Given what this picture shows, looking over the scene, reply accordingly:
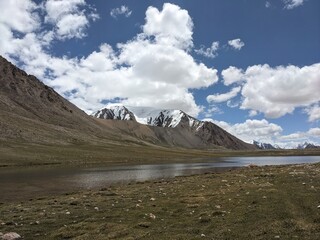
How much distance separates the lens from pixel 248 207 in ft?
73.4

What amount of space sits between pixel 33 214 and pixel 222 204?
12.1m

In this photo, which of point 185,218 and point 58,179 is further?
point 58,179

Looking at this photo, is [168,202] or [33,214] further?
[168,202]

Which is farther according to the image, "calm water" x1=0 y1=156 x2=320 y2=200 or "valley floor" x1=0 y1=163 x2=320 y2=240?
"calm water" x1=0 y1=156 x2=320 y2=200

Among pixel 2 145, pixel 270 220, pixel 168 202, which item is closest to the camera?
pixel 270 220

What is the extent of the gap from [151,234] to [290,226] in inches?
242

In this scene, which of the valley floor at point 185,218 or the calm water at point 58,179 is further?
the calm water at point 58,179

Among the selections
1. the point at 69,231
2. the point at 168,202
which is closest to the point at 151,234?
the point at 69,231

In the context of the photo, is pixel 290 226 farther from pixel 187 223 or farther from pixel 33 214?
pixel 33 214

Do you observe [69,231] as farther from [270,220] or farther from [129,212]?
[270,220]

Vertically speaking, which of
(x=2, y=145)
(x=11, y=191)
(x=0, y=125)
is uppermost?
(x=0, y=125)

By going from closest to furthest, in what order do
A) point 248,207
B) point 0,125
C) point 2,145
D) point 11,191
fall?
point 248,207
point 11,191
point 2,145
point 0,125

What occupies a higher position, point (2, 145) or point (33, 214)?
point (2, 145)

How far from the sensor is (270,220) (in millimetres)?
18547
